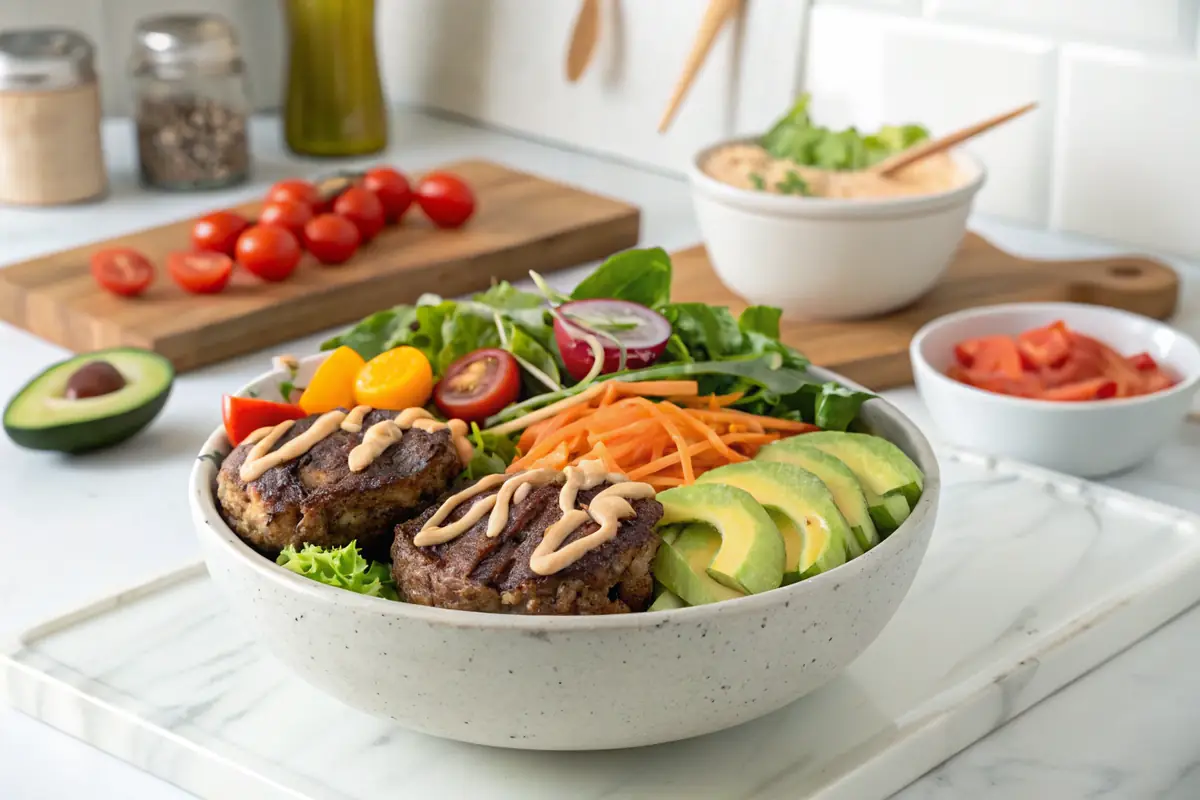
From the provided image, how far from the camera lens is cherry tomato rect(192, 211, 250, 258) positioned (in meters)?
2.03

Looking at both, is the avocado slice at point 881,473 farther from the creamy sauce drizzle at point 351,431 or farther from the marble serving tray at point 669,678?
the creamy sauce drizzle at point 351,431

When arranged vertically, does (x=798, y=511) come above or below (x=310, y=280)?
above

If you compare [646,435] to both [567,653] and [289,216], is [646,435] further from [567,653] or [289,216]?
[289,216]

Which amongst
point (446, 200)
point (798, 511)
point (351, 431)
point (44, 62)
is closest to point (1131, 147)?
point (446, 200)

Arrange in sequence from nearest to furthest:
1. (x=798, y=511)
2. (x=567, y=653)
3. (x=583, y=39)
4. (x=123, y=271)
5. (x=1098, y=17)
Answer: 1. (x=567, y=653)
2. (x=798, y=511)
3. (x=123, y=271)
4. (x=1098, y=17)
5. (x=583, y=39)

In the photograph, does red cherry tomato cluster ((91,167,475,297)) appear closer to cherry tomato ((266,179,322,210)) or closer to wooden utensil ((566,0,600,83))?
cherry tomato ((266,179,322,210))

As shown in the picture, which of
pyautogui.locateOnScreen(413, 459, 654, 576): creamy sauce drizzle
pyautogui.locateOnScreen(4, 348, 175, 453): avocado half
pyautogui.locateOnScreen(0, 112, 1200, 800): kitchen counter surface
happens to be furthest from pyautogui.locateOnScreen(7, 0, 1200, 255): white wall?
pyautogui.locateOnScreen(413, 459, 654, 576): creamy sauce drizzle

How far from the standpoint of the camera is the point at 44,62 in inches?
89.2

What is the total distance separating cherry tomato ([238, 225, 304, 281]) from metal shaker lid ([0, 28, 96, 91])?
0.54 meters

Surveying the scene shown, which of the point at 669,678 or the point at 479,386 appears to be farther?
the point at 479,386

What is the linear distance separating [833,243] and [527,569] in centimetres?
94

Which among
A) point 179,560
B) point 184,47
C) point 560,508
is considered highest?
point 184,47

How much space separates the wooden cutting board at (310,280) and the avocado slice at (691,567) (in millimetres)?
981

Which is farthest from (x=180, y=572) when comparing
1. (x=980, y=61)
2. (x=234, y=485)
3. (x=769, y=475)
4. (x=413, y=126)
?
(x=413, y=126)
